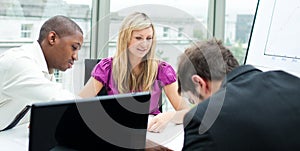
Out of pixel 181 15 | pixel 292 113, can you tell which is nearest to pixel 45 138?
pixel 292 113

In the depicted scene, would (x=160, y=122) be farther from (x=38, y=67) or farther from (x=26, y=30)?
(x=26, y=30)

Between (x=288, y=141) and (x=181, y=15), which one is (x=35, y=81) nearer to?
(x=288, y=141)

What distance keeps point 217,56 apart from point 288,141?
0.45m

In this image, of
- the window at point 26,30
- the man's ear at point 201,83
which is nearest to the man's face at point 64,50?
the man's ear at point 201,83

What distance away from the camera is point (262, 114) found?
3.04 feet

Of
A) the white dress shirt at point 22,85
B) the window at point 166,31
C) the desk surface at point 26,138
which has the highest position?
the window at point 166,31

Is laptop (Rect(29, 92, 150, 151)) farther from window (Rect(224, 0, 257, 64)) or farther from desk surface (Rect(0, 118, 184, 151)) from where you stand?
window (Rect(224, 0, 257, 64))

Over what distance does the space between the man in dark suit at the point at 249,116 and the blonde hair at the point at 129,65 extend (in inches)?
39.1

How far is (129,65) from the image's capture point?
6.98 ft

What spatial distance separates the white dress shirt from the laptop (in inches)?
13.9

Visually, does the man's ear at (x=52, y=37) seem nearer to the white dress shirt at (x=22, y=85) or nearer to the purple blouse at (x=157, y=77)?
the white dress shirt at (x=22, y=85)

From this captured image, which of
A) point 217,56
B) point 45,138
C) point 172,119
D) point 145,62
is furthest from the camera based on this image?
point 145,62

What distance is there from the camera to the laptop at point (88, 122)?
32.4 inches

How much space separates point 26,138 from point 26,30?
1.61m
